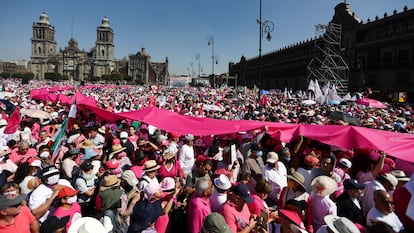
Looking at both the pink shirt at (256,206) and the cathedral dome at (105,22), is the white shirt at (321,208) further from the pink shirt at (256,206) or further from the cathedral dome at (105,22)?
the cathedral dome at (105,22)

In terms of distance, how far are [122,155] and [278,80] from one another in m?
69.4

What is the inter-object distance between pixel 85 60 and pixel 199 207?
157539mm

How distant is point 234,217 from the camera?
3.64 meters

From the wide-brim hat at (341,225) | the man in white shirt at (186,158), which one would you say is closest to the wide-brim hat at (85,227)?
the wide-brim hat at (341,225)

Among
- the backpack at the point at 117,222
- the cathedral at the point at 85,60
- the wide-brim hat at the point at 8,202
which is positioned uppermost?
the cathedral at the point at 85,60

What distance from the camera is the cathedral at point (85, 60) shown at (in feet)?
477

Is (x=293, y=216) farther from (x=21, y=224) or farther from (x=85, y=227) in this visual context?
(x=21, y=224)

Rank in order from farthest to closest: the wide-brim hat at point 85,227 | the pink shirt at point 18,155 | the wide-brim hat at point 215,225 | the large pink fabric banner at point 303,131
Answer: the pink shirt at point 18,155, the large pink fabric banner at point 303,131, the wide-brim hat at point 215,225, the wide-brim hat at point 85,227

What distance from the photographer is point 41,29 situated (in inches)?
6024

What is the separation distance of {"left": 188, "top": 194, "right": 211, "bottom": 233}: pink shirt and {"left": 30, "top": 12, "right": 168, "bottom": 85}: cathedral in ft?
461

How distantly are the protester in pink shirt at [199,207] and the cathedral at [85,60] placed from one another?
140386 millimetres

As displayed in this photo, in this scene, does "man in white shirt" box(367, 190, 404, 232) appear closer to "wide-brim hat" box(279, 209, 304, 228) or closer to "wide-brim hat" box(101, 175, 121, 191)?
"wide-brim hat" box(279, 209, 304, 228)

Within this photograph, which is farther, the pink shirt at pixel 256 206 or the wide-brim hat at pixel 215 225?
the pink shirt at pixel 256 206

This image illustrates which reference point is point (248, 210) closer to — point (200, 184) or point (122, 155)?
point (200, 184)
